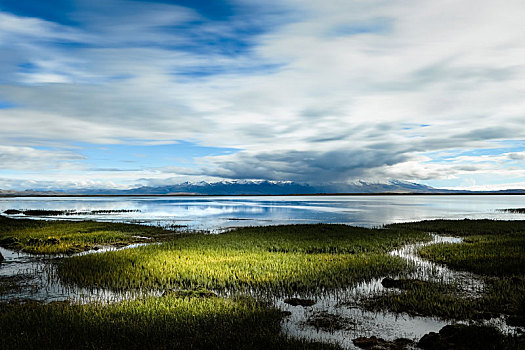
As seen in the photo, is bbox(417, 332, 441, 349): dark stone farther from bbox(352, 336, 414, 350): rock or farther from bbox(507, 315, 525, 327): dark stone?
bbox(507, 315, 525, 327): dark stone

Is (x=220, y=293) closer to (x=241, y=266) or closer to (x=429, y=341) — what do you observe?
(x=241, y=266)

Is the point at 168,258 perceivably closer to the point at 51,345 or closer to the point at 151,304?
the point at 151,304

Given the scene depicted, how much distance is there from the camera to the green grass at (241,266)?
18.9m

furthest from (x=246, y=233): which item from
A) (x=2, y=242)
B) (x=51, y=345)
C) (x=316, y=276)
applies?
(x=51, y=345)

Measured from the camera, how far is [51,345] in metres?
10.9

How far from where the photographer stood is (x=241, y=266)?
22.5m

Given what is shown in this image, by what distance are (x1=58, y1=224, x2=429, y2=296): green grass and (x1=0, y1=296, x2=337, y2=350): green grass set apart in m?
3.55

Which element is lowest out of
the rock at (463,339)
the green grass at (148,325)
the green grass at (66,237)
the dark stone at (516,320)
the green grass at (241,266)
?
the green grass at (66,237)

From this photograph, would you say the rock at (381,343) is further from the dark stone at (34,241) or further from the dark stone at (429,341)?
the dark stone at (34,241)

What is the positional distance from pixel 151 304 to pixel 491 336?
12.3 m

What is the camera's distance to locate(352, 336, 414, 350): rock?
1125 centimetres

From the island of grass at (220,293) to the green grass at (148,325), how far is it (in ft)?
0.11

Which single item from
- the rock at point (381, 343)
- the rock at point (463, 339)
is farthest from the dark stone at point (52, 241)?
the rock at point (463, 339)

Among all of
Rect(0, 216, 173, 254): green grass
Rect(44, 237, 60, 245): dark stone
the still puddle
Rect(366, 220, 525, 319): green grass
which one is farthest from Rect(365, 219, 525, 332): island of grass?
Rect(44, 237, 60, 245): dark stone
